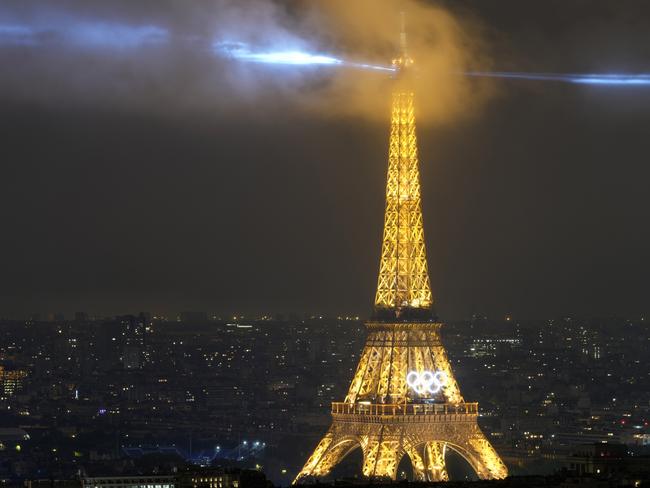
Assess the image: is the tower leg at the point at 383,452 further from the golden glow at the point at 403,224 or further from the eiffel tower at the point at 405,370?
the golden glow at the point at 403,224

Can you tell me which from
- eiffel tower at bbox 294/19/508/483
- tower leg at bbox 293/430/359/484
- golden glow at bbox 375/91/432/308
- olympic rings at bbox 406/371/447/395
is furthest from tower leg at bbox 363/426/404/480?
golden glow at bbox 375/91/432/308

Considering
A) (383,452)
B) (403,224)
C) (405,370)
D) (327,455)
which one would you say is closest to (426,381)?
(405,370)

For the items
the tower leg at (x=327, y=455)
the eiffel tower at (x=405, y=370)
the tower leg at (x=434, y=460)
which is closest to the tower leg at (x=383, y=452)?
the eiffel tower at (x=405, y=370)

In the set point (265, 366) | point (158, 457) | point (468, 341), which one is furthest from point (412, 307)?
point (265, 366)

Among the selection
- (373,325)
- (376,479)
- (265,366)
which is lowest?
(376,479)

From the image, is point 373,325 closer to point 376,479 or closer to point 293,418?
point 376,479

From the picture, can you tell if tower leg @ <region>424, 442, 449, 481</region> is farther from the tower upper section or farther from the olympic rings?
the tower upper section
